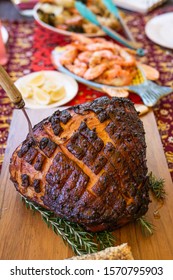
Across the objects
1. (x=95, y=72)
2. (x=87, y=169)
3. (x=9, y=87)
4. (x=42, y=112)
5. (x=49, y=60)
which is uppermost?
(x=9, y=87)

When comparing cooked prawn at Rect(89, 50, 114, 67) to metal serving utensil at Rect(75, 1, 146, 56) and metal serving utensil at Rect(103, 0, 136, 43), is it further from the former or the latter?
metal serving utensil at Rect(103, 0, 136, 43)

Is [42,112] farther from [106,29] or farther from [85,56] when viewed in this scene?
[106,29]

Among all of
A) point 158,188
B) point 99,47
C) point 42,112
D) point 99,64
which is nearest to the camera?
point 158,188

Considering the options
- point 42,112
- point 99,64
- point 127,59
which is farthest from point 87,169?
point 127,59

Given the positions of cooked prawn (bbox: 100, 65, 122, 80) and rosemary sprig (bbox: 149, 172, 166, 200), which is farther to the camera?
cooked prawn (bbox: 100, 65, 122, 80)

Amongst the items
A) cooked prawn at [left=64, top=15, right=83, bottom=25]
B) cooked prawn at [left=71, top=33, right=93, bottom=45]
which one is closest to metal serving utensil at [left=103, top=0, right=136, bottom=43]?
cooked prawn at [left=64, top=15, right=83, bottom=25]

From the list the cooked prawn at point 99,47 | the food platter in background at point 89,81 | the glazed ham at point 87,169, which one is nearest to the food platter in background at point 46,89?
the food platter in background at point 89,81
